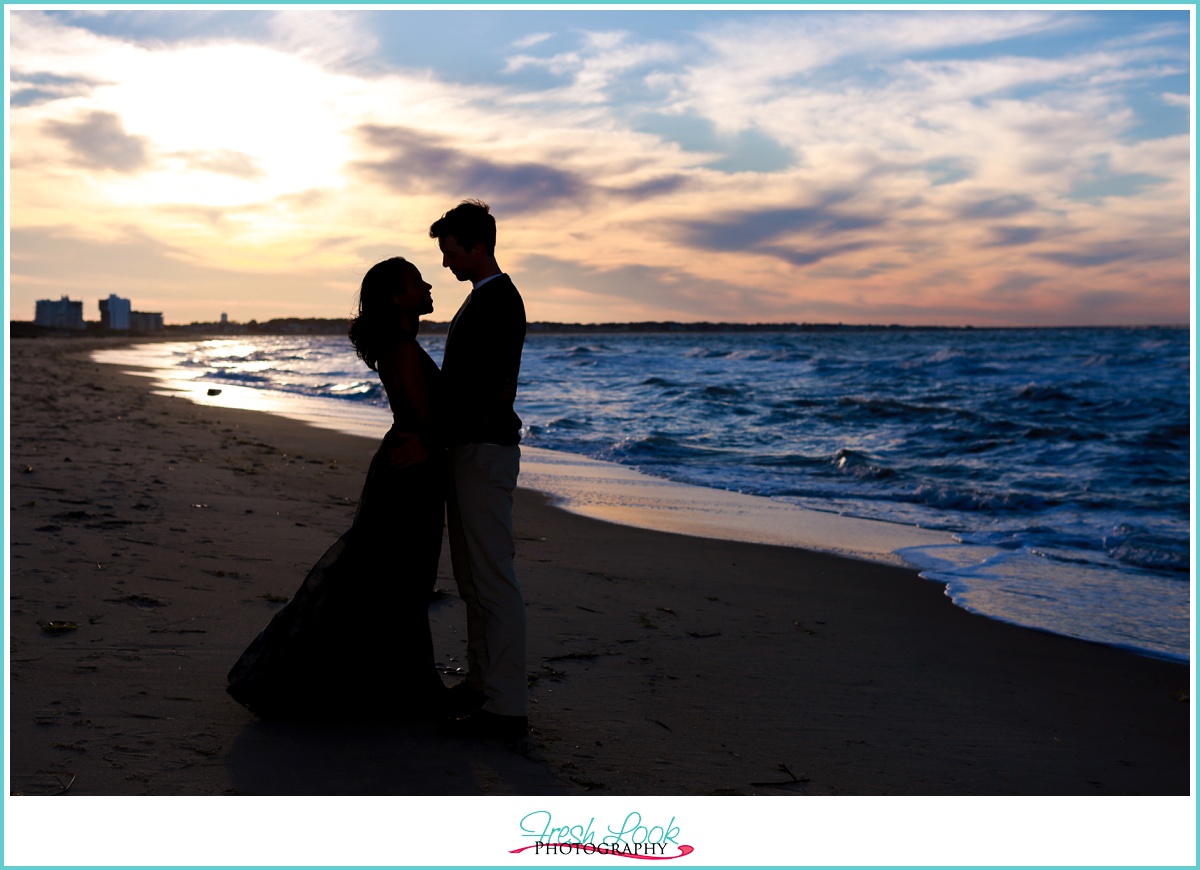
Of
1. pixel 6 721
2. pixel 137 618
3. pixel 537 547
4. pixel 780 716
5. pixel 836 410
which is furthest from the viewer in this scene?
pixel 836 410

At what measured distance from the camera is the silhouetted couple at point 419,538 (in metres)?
3.28

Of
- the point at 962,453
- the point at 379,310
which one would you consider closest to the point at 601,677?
the point at 379,310

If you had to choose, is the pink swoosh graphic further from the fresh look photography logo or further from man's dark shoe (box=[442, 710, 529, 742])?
man's dark shoe (box=[442, 710, 529, 742])

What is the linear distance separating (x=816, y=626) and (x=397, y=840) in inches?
124

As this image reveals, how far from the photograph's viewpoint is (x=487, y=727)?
10.9 ft

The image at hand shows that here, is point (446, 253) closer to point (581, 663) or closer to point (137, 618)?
point (581, 663)

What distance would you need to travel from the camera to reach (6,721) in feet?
10.1

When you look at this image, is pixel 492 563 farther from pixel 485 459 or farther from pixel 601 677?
pixel 601 677

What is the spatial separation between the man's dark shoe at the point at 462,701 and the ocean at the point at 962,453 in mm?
4031

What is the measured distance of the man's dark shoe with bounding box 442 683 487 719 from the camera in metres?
3.36

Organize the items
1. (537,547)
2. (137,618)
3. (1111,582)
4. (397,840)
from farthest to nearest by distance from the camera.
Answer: (1111,582) → (537,547) → (137,618) → (397,840)

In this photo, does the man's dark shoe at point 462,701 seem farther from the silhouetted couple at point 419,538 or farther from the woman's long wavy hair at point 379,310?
the woman's long wavy hair at point 379,310

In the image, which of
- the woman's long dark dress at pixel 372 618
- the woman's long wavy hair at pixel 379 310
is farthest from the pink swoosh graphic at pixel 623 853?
the woman's long wavy hair at pixel 379 310

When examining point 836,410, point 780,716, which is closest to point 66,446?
point 780,716
